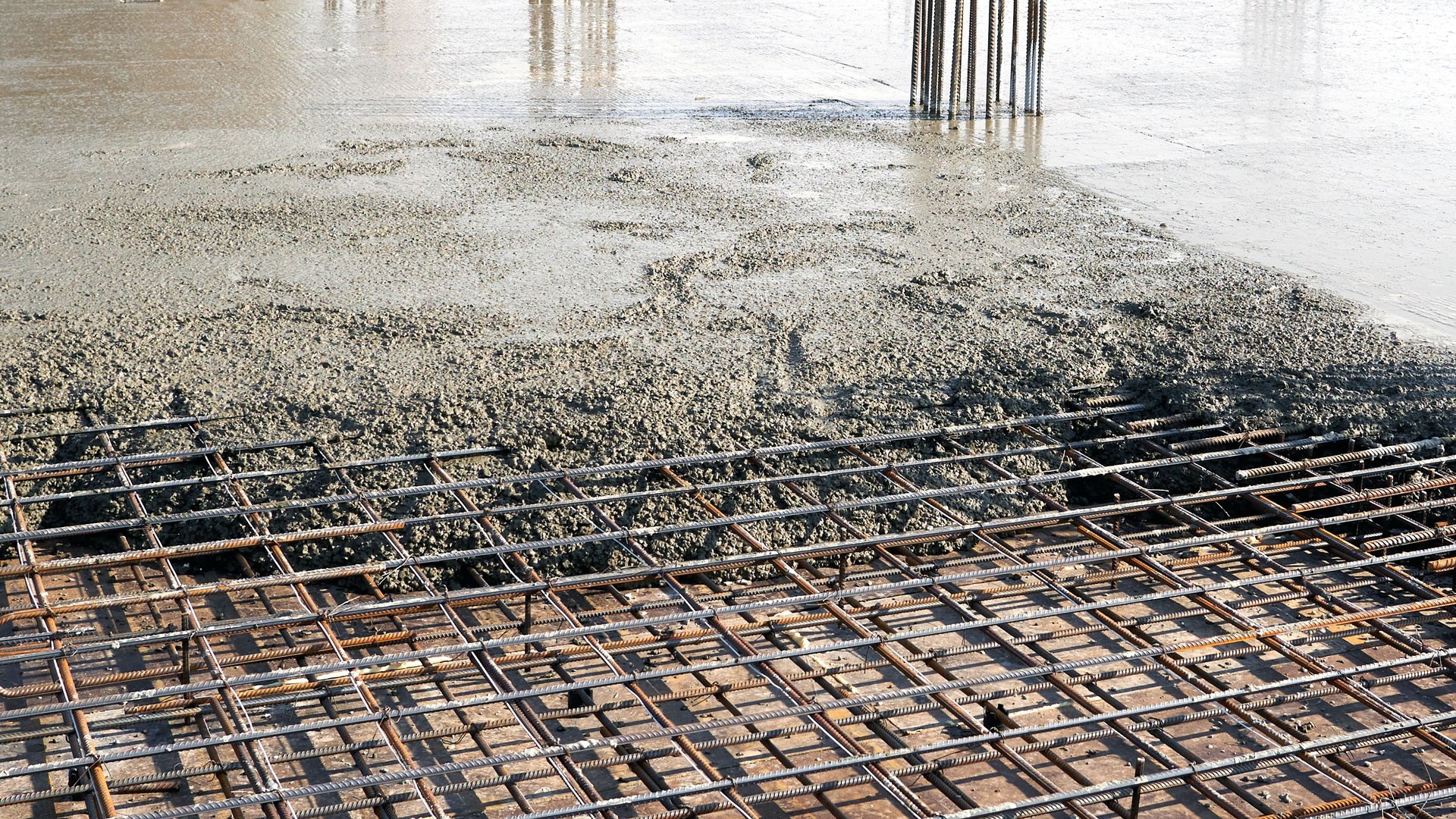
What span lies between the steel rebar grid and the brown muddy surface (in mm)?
338

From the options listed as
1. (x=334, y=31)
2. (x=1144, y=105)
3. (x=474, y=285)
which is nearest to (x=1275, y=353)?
(x=474, y=285)

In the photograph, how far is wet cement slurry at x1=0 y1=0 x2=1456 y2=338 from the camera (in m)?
9.21

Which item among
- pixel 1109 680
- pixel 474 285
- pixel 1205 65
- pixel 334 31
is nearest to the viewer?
pixel 1109 680

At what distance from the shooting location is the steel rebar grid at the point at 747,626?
361 cm

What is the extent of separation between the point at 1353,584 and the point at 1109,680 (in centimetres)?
108

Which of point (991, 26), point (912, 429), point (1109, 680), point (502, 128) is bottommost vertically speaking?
point (1109, 680)

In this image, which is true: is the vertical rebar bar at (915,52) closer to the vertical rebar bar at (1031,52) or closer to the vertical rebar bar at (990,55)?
the vertical rebar bar at (990,55)

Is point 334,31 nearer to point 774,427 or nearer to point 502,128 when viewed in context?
point 502,128

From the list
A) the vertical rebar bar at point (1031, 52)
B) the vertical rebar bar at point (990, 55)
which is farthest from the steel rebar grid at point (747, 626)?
the vertical rebar bar at point (1031, 52)

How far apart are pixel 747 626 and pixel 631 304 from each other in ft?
10.1

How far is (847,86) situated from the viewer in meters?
13.7

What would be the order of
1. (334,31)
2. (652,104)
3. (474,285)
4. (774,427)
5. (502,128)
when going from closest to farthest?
(774,427)
(474,285)
(502,128)
(652,104)
(334,31)

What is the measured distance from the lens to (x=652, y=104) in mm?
12641

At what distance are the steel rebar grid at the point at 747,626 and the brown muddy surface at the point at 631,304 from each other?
338 mm
